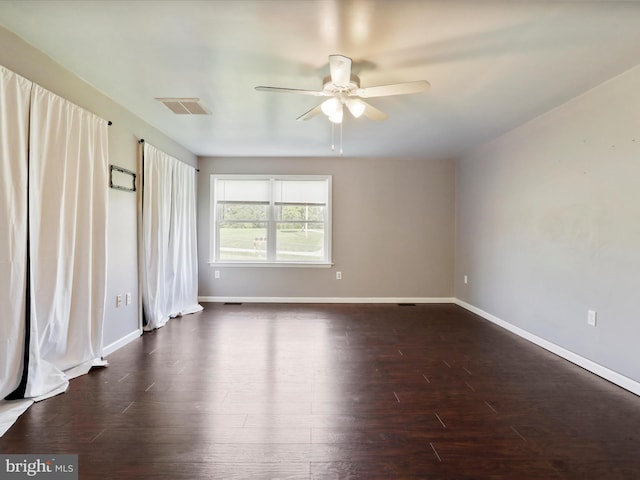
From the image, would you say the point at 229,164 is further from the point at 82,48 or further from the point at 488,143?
the point at 488,143

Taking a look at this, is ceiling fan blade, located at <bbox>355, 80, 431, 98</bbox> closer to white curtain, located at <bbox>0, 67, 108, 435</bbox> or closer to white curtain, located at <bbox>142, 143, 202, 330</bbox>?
white curtain, located at <bbox>0, 67, 108, 435</bbox>

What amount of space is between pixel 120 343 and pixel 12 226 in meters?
1.73

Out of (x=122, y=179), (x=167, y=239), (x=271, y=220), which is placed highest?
(x=122, y=179)

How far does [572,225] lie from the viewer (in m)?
3.10

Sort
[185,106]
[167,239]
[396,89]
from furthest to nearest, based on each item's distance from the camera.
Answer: [167,239]
[185,106]
[396,89]

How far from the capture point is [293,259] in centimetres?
562

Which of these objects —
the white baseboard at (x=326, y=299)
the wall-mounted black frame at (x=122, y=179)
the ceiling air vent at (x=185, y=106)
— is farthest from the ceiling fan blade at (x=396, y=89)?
the white baseboard at (x=326, y=299)

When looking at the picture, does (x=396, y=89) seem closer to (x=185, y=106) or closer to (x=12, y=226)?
(x=185, y=106)

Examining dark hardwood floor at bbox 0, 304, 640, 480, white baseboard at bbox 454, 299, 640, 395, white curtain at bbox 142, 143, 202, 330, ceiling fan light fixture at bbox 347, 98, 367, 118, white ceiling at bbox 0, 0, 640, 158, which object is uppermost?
white ceiling at bbox 0, 0, 640, 158

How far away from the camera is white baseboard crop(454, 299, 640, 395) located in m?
2.51

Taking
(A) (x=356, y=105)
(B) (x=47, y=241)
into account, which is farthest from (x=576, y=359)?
(B) (x=47, y=241)

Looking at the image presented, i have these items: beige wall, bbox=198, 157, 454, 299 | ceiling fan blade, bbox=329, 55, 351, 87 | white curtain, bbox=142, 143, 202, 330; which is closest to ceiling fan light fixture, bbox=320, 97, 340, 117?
ceiling fan blade, bbox=329, 55, 351, 87

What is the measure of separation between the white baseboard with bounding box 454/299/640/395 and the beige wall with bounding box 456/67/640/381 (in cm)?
4

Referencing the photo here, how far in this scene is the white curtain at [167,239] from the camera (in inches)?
151
